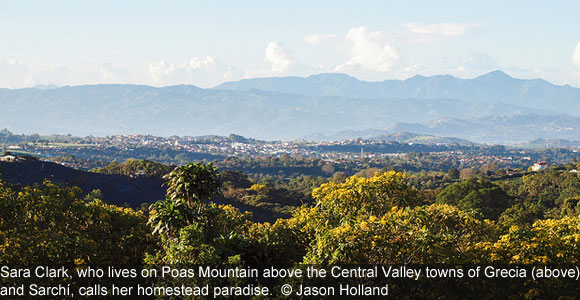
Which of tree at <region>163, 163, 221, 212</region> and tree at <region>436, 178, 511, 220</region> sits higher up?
tree at <region>163, 163, 221, 212</region>

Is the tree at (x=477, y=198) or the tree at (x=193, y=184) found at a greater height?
the tree at (x=193, y=184)

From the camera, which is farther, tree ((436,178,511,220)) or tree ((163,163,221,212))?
tree ((436,178,511,220))

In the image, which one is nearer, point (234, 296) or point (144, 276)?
point (234, 296)

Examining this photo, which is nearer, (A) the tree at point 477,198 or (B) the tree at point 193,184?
(B) the tree at point 193,184

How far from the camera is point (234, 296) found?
58.0ft

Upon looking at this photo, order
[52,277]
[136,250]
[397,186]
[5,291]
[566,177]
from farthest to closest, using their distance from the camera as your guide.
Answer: [566,177], [397,186], [136,250], [52,277], [5,291]

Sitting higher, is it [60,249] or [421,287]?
[60,249]

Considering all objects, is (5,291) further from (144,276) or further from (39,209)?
(39,209)

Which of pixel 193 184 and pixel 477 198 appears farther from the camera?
pixel 477 198

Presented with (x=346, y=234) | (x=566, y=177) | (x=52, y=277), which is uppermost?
(x=346, y=234)

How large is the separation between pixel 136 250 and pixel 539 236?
54.9ft

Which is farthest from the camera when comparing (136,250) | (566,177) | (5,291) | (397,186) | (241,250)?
(566,177)

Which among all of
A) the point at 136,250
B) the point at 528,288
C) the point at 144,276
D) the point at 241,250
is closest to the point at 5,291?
the point at 144,276

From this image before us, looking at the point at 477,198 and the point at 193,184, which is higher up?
the point at 193,184
